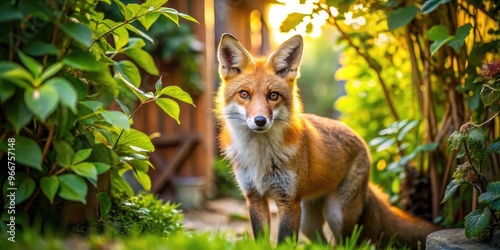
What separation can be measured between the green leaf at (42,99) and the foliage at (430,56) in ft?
8.03

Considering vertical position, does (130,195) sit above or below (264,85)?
below

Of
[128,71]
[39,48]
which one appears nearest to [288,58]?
[128,71]

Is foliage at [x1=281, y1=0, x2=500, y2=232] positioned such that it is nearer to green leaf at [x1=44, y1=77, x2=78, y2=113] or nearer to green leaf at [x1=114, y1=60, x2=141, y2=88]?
green leaf at [x1=114, y1=60, x2=141, y2=88]

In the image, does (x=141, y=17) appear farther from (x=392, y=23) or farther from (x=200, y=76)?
(x=200, y=76)

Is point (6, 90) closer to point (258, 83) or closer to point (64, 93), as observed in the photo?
A: point (64, 93)

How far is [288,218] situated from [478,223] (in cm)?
124

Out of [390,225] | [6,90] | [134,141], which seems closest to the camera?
[6,90]

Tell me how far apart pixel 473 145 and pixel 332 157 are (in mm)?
1264

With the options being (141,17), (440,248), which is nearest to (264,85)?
Result: (141,17)

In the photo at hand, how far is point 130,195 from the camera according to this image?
4.07 meters

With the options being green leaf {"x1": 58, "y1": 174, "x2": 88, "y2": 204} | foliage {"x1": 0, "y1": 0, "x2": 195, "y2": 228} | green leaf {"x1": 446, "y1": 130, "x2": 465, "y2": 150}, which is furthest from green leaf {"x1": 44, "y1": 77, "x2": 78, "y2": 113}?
green leaf {"x1": 446, "y1": 130, "x2": 465, "y2": 150}

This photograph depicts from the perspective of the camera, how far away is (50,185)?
2.62 metres

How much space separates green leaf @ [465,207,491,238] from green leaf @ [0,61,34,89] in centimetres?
261

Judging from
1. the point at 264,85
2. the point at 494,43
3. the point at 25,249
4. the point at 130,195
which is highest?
the point at 494,43
